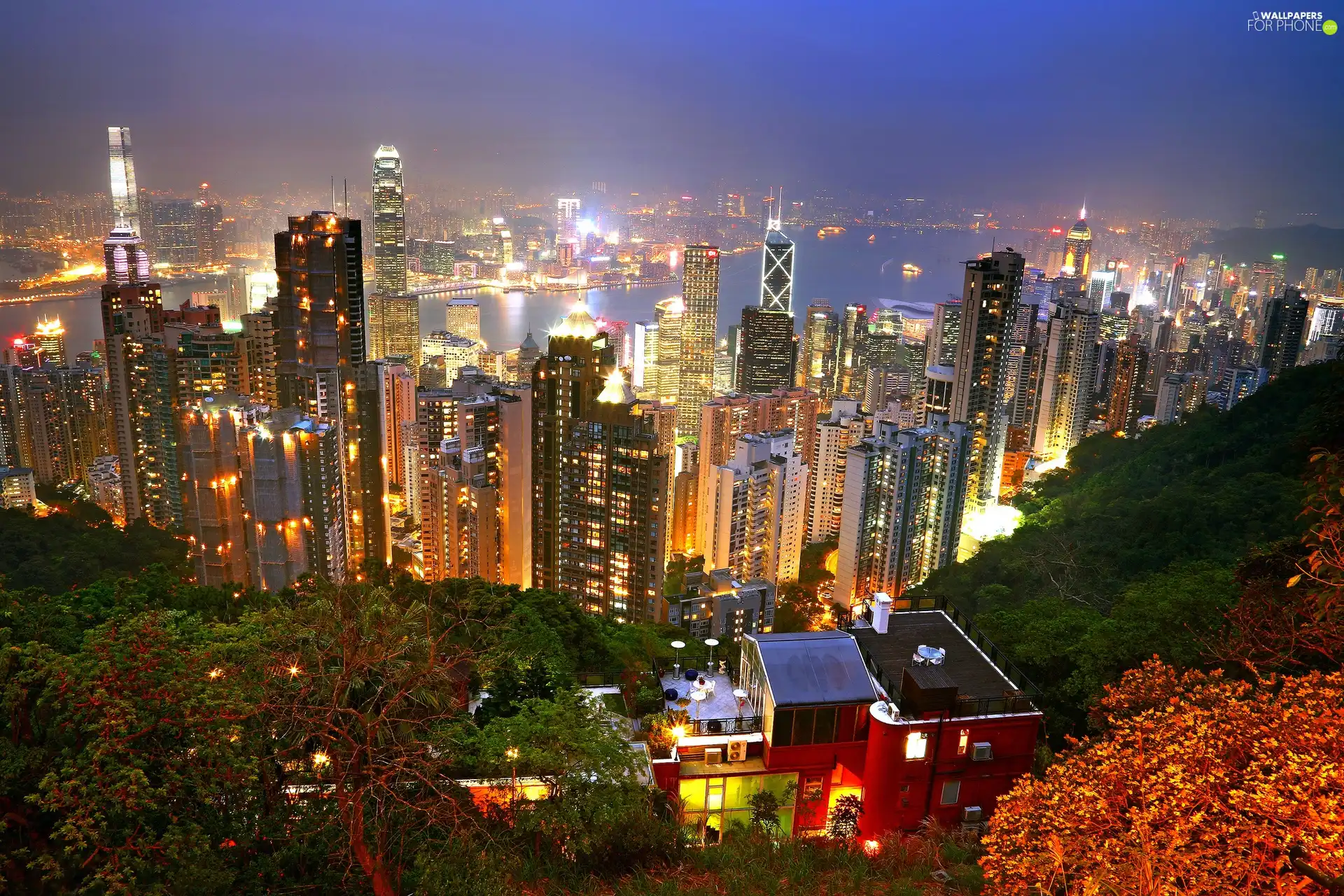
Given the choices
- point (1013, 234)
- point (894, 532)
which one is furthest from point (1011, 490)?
point (1013, 234)

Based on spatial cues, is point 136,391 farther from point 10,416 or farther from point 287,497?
point 287,497

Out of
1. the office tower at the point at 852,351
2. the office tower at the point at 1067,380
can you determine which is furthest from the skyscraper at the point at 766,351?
the office tower at the point at 1067,380

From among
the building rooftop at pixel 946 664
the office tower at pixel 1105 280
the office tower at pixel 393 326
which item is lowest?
the office tower at pixel 393 326

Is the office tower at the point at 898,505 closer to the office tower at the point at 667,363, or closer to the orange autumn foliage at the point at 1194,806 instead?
the orange autumn foliage at the point at 1194,806

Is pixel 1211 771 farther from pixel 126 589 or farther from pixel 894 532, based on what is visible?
pixel 894 532

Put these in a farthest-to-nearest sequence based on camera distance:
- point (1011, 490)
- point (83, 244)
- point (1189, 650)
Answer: point (1011, 490)
point (83, 244)
point (1189, 650)

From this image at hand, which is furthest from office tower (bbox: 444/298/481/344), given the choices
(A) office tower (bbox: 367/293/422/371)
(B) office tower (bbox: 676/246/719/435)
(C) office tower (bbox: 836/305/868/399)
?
(C) office tower (bbox: 836/305/868/399)

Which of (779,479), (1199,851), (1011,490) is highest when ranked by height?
(1199,851)
